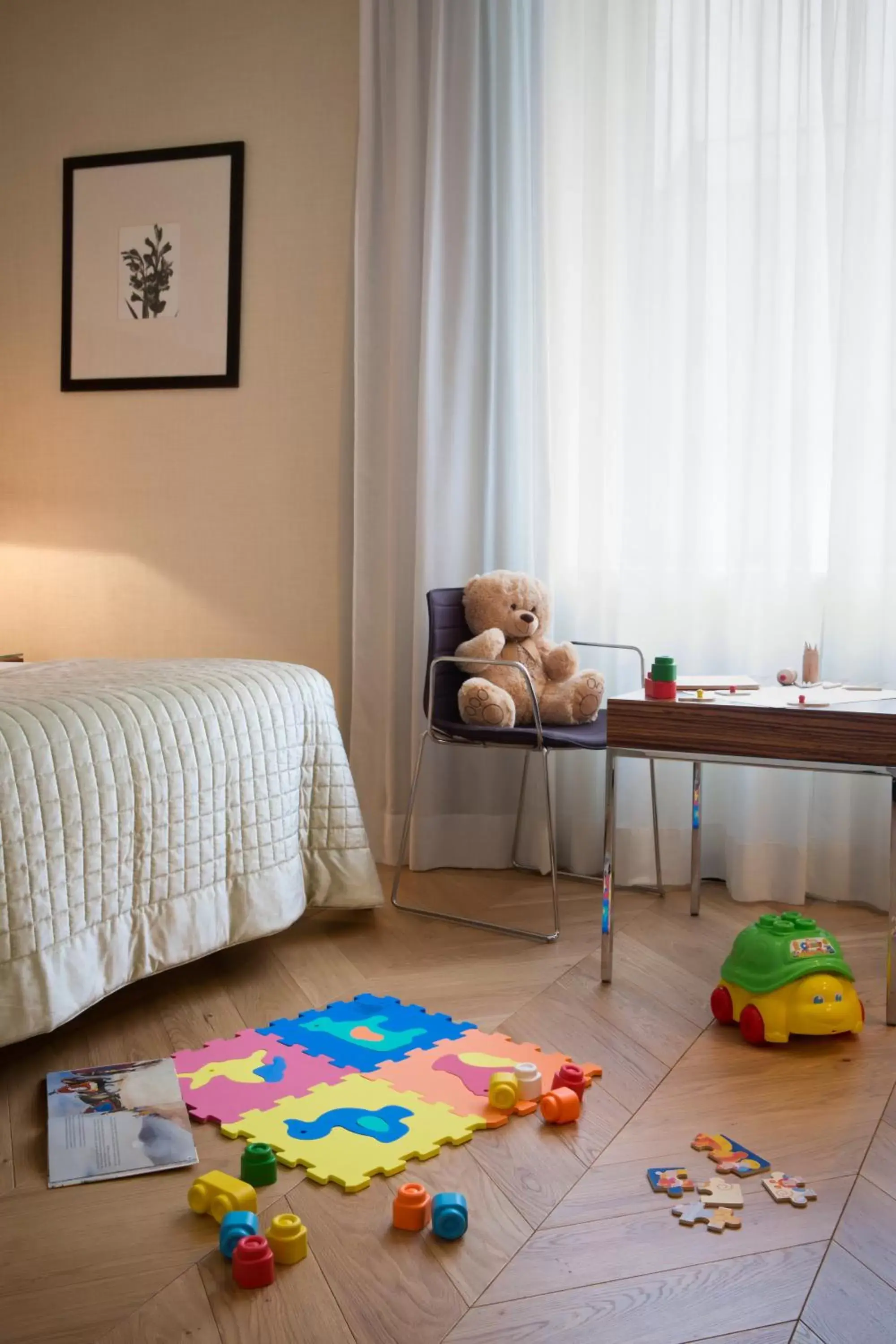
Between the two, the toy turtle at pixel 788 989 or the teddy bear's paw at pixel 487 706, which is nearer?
the toy turtle at pixel 788 989

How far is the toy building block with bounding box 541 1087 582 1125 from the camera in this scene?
193 centimetres

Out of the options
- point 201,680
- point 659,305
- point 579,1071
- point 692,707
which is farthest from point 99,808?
point 659,305

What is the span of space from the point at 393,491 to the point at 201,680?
45.8 inches

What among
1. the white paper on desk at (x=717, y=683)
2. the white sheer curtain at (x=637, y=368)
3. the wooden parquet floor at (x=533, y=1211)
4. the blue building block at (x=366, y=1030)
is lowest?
the wooden parquet floor at (x=533, y=1211)

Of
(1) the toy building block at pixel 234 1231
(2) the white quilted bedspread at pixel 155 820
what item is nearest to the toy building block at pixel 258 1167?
(1) the toy building block at pixel 234 1231

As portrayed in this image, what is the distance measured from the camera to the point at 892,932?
2340 millimetres

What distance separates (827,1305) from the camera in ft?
4.79

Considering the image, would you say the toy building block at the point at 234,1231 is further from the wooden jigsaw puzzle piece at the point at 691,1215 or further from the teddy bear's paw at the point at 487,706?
the teddy bear's paw at the point at 487,706

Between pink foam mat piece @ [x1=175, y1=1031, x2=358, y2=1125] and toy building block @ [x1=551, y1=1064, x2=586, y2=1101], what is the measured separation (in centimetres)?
36

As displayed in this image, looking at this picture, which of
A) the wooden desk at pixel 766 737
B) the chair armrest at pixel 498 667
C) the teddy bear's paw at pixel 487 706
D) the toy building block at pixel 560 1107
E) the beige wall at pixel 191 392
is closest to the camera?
the toy building block at pixel 560 1107

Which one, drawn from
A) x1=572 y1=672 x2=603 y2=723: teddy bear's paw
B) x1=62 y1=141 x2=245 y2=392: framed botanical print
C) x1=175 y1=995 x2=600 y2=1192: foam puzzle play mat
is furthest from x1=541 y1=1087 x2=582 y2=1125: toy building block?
x1=62 y1=141 x2=245 y2=392: framed botanical print

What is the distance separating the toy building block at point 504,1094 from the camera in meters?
1.97

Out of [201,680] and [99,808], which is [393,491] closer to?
[201,680]

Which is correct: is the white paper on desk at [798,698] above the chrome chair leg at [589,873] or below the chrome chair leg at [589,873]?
above
